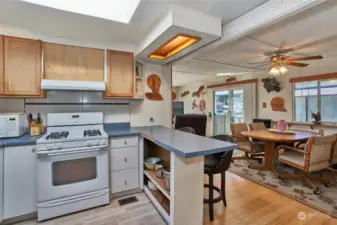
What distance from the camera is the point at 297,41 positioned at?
2.57 m

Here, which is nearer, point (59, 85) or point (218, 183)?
point (59, 85)

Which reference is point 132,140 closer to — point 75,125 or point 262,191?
point 75,125

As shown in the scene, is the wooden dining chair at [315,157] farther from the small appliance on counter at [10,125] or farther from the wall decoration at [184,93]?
the wall decoration at [184,93]

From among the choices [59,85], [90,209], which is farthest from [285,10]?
[90,209]

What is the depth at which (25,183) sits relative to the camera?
6.03 ft

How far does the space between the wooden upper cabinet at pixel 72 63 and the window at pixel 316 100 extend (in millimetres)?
4584

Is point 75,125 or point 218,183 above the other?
point 75,125

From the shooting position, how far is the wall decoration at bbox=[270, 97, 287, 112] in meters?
4.48

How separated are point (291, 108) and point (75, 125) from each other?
482 centimetres

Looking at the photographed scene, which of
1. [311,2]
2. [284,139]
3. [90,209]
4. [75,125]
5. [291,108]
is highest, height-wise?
[311,2]

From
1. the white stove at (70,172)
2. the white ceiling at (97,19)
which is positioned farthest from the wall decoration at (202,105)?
the white stove at (70,172)

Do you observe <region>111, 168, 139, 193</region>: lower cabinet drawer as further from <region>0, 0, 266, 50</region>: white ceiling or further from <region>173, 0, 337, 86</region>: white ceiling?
<region>173, 0, 337, 86</region>: white ceiling

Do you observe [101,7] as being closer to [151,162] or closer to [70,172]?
[70,172]

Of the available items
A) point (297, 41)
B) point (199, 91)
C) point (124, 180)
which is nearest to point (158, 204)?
point (124, 180)
